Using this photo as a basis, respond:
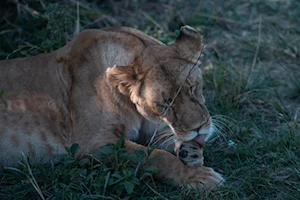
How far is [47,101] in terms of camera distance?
3.57 metres

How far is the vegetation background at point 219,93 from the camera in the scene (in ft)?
10.2

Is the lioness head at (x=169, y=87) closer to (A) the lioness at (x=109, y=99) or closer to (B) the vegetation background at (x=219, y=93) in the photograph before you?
(A) the lioness at (x=109, y=99)

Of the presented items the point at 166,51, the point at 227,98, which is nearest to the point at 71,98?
the point at 166,51

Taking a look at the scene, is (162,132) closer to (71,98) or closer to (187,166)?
(187,166)

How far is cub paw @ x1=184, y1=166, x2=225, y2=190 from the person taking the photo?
3094 millimetres

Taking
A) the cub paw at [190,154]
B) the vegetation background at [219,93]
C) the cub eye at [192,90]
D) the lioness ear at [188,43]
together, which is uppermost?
the lioness ear at [188,43]

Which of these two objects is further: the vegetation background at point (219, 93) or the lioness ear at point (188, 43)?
the lioness ear at point (188, 43)

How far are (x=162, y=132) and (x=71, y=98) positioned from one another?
23.3 inches

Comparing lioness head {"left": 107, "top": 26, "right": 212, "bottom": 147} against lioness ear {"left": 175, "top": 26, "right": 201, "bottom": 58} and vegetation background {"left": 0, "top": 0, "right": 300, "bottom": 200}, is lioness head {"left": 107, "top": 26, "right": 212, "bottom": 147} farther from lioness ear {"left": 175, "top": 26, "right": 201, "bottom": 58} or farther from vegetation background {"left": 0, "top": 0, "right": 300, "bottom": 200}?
vegetation background {"left": 0, "top": 0, "right": 300, "bottom": 200}

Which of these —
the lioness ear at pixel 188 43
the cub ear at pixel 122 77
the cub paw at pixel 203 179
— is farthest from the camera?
the lioness ear at pixel 188 43

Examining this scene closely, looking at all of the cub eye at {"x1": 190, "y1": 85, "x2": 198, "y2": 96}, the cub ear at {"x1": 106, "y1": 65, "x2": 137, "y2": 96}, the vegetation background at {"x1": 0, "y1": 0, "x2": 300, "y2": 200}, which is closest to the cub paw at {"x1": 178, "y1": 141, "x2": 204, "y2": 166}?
the vegetation background at {"x1": 0, "y1": 0, "x2": 300, "y2": 200}

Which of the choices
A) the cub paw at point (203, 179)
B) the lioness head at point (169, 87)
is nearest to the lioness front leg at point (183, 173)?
the cub paw at point (203, 179)

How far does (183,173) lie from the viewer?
10.4 feet

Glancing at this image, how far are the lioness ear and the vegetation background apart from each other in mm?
105
